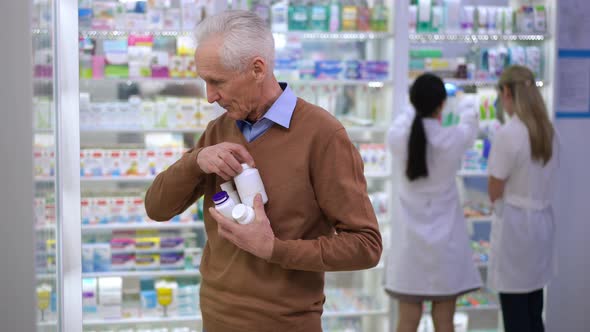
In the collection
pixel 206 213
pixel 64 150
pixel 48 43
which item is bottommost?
pixel 206 213

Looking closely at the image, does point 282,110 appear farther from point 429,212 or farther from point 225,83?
point 429,212

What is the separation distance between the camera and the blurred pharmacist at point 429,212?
4234 millimetres

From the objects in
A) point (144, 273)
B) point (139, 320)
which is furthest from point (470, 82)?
point (139, 320)

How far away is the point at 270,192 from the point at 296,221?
0.10 metres

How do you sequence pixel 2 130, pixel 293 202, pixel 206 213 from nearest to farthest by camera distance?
pixel 2 130
pixel 293 202
pixel 206 213

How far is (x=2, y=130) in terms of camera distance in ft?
3.89

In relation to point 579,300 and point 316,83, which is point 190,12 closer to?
point 316,83

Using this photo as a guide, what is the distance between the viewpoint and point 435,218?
435 cm

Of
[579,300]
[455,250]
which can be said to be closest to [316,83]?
[455,250]

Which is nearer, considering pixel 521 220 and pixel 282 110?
pixel 282 110

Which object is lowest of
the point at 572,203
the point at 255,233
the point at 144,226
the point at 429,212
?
the point at 144,226

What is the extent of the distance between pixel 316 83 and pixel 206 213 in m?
3.03

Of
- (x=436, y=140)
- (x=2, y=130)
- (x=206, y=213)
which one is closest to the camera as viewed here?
(x=2, y=130)

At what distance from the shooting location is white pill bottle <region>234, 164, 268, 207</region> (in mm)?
1897
